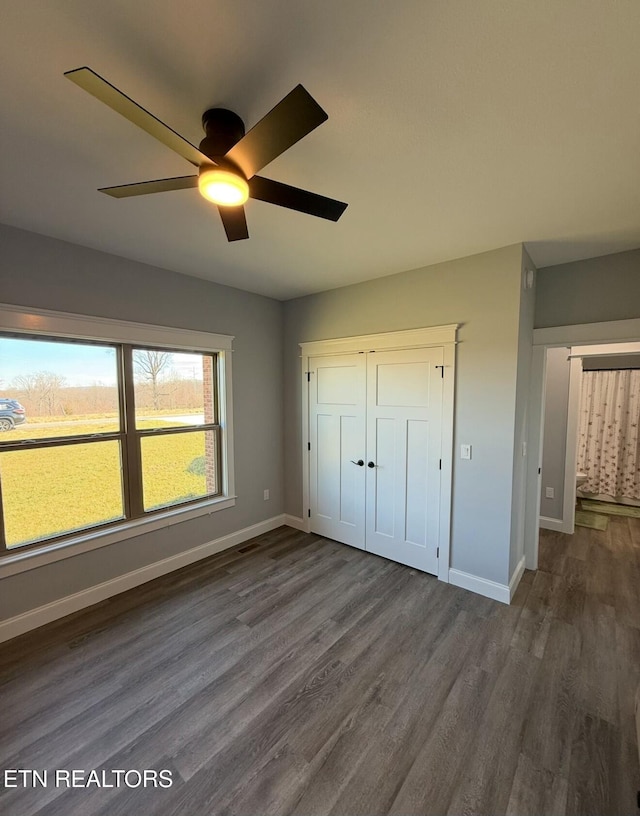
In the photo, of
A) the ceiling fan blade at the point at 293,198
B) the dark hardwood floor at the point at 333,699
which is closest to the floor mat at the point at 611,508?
the dark hardwood floor at the point at 333,699

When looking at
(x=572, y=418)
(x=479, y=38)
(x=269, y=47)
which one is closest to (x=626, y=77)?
(x=479, y=38)

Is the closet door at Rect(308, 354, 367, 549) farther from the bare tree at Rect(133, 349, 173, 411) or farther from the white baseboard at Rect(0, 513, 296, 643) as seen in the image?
the bare tree at Rect(133, 349, 173, 411)

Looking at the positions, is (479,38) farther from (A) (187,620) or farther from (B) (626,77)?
(A) (187,620)

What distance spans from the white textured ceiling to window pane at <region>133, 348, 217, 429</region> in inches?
41.5

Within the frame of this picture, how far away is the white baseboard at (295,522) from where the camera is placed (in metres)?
3.95

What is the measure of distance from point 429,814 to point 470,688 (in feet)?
2.28

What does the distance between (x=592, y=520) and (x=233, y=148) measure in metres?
5.35

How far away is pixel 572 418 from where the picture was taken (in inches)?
151

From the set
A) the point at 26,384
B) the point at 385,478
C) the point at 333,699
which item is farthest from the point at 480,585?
the point at 26,384

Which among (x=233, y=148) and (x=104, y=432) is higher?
(x=233, y=148)

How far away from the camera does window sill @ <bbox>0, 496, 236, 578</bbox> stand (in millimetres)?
2268

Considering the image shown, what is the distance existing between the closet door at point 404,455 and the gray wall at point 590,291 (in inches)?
41.7

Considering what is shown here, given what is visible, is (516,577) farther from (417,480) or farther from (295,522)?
(295,522)

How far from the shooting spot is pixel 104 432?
2.71 meters
